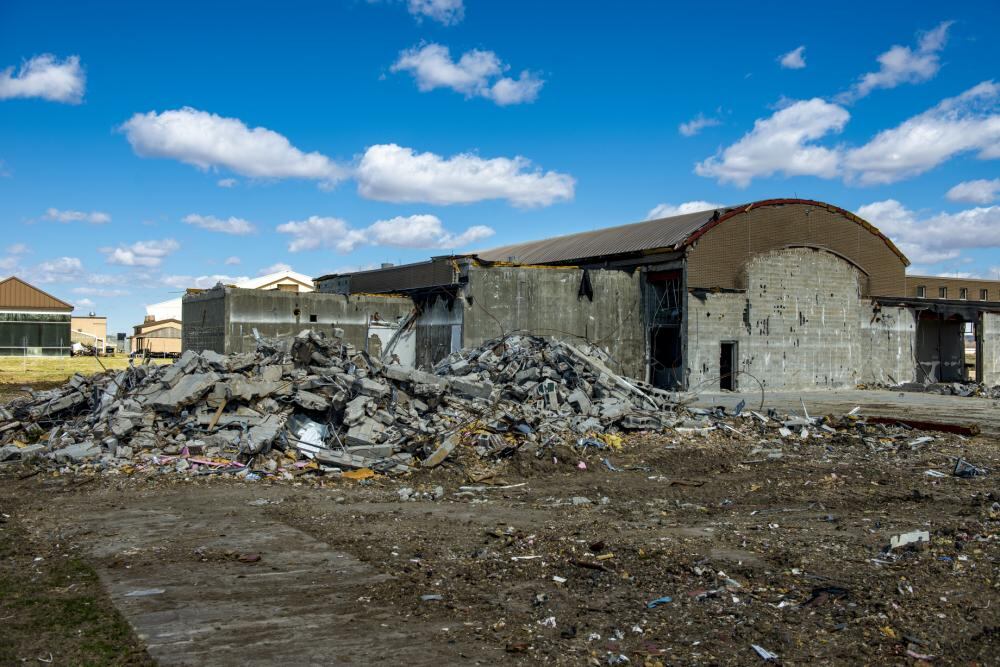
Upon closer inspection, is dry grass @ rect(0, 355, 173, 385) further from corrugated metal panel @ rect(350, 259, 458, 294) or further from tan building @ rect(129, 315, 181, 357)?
tan building @ rect(129, 315, 181, 357)

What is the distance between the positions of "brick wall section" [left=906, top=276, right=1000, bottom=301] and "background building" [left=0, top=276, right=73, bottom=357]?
204 feet

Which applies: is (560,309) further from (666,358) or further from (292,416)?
(292,416)

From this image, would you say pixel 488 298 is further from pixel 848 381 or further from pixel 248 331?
pixel 848 381

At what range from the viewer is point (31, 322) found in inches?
1902

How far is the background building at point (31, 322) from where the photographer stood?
4756 centimetres

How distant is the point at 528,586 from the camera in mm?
6637

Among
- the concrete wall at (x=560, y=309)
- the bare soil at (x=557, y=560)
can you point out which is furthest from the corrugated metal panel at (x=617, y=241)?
the bare soil at (x=557, y=560)

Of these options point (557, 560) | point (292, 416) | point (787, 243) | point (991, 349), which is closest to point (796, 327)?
→ point (787, 243)

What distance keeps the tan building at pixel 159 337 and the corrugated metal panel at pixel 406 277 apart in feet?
103

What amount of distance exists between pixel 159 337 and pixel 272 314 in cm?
4318

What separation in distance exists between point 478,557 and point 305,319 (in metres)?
19.9

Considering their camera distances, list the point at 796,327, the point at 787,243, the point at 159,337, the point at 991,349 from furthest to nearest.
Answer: the point at 159,337
the point at 991,349
the point at 796,327
the point at 787,243

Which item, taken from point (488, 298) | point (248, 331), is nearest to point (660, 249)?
point (488, 298)

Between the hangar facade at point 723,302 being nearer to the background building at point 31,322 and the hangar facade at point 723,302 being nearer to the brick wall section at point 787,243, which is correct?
the brick wall section at point 787,243
